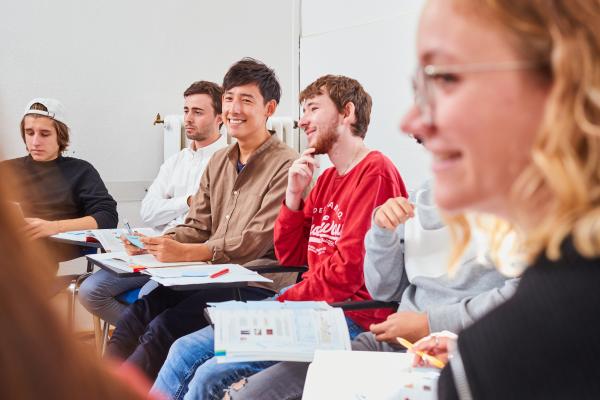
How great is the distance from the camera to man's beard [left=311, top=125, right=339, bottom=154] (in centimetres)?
232

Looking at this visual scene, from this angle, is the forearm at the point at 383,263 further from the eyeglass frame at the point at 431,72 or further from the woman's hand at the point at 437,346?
the eyeglass frame at the point at 431,72

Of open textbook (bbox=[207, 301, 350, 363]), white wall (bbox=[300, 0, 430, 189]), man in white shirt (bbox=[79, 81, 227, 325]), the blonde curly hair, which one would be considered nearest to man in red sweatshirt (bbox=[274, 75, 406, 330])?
open textbook (bbox=[207, 301, 350, 363])

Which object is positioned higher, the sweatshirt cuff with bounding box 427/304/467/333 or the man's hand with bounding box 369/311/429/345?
the sweatshirt cuff with bounding box 427/304/467/333

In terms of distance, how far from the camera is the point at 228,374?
183 cm

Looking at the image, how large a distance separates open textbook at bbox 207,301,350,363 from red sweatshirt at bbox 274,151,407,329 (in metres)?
0.32

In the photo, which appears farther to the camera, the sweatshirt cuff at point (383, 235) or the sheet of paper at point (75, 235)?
the sheet of paper at point (75, 235)

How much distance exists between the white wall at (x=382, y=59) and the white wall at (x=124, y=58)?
3.15 ft

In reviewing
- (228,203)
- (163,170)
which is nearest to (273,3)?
(163,170)

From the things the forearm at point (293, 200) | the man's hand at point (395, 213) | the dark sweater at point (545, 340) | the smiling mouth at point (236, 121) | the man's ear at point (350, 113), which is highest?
the man's ear at point (350, 113)

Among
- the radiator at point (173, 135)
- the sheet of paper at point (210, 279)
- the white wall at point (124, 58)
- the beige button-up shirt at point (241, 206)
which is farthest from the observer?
the radiator at point (173, 135)

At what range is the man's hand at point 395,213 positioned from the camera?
1760 millimetres

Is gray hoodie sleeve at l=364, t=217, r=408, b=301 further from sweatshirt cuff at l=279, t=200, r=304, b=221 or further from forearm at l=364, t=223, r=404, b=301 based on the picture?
sweatshirt cuff at l=279, t=200, r=304, b=221

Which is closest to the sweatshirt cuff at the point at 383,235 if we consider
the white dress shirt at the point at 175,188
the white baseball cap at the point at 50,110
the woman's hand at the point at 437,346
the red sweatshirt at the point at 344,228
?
the red sweatshirt at the point at 344,228

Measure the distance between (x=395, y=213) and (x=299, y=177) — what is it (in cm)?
66
